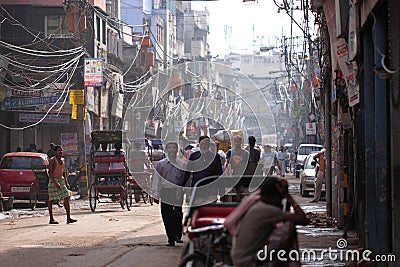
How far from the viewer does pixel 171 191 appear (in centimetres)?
1483

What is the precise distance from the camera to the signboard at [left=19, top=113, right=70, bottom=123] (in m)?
39.6

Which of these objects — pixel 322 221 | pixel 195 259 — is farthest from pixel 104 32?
pixel 195 259

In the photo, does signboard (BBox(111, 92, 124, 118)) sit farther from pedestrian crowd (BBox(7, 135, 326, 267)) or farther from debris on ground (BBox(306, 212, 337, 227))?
debris on ground (BBox(306, 212, 337, 227))

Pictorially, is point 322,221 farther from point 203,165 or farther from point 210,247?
point 210,247

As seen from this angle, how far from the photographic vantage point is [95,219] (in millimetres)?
21141

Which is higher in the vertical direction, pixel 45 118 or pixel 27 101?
pixel 27 101

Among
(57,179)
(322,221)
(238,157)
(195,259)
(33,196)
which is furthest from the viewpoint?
(33,196)

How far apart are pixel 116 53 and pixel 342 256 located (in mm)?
43662

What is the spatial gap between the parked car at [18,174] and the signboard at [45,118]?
13.1 metres

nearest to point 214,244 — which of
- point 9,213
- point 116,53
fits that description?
point 9,213

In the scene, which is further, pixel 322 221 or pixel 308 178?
pixel 308 178

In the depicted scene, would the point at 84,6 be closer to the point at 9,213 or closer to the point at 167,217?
the point at 9,213

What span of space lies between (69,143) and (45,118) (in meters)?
8.37

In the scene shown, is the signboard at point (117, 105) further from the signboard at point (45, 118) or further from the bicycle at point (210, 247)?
the bicycle at point (210, 247)
